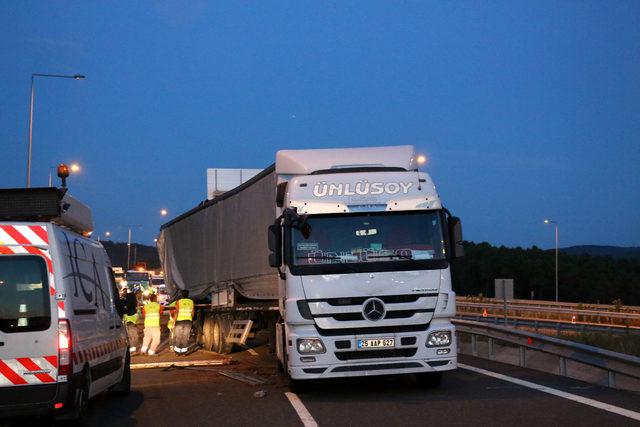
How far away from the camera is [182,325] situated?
21.7m

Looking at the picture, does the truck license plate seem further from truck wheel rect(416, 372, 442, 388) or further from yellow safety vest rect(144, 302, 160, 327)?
yellow safety vest rect(144, 302, 160, 327)

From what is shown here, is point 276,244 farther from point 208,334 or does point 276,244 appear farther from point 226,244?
point 208,334

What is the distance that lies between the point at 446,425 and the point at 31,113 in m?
26.7

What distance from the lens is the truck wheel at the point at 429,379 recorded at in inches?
483

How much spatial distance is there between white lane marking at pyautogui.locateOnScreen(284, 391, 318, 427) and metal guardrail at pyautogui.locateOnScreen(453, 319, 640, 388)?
13.2 feet

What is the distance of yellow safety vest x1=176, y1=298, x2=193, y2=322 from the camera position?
71.3 feet

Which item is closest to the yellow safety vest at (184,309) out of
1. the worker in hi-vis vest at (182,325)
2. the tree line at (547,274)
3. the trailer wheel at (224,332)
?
the worker in hi-vis vest at (182,325)

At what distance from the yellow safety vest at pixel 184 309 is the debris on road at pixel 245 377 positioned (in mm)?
6002

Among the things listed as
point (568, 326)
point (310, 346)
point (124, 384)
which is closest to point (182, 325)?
point (124, 384)

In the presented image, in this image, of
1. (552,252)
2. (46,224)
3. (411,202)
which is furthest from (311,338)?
(552,252)

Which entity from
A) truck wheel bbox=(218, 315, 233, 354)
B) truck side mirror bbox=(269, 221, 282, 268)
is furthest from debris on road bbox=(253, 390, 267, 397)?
truck wheel bbox=(218, 315, 233, 354)

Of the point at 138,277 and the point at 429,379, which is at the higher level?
the point at 138,277

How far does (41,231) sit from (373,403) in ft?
15.5

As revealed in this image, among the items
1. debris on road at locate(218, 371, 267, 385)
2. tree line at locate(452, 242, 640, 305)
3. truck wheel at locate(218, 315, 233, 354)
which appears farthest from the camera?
tree line at locate(452, 242, 640, 305)
